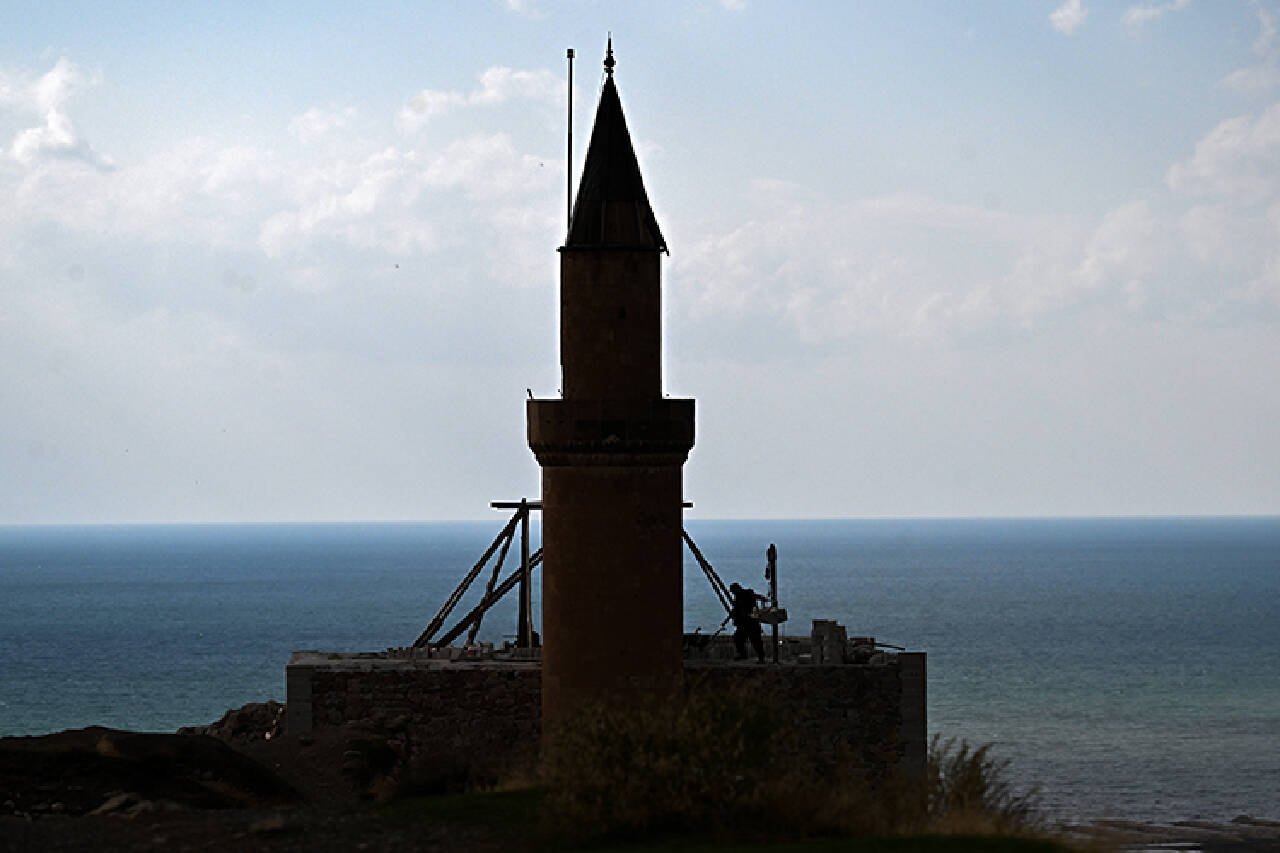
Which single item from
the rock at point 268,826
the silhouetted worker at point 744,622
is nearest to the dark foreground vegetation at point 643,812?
the rock at point 268,826

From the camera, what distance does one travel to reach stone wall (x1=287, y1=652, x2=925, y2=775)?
2877 cm

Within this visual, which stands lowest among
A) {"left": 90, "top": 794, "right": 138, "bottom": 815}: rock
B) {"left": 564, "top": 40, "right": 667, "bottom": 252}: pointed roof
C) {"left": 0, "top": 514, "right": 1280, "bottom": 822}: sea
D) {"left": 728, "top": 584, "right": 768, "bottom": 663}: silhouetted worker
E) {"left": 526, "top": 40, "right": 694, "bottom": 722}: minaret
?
{"left": 0, "top": 514, "right": 1280, "bottom": 822}: sea

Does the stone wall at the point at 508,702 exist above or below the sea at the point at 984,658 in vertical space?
above

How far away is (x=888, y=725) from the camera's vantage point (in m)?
28.9

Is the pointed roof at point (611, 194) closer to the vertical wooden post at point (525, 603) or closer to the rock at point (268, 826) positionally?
the vertical wooden post at point (525, 603)

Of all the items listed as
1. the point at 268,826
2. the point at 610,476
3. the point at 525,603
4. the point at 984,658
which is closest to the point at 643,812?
the point at 268,826

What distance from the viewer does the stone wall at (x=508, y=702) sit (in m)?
28.8

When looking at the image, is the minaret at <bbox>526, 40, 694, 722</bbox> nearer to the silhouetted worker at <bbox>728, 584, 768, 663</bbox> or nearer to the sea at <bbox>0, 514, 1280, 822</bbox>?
the silhouetted worker at <bbox>728, 584, 768, 663</bbox>

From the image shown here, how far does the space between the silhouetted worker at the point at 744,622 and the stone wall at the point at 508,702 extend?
1.03 m

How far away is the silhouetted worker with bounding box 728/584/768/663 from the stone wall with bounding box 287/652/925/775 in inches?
40.6

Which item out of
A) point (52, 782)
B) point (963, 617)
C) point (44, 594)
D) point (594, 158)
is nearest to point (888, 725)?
point (594, 158)

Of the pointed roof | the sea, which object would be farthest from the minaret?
the sea

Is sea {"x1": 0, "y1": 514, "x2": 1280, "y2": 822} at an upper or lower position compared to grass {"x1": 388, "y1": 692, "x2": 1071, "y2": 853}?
lower

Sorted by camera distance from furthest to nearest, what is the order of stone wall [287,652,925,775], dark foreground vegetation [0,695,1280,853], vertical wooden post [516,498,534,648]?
vertical wooden post [516,498,534,648], stone wall [287,652,925,775], dark foreground vegetation [0,695,1280,853]
